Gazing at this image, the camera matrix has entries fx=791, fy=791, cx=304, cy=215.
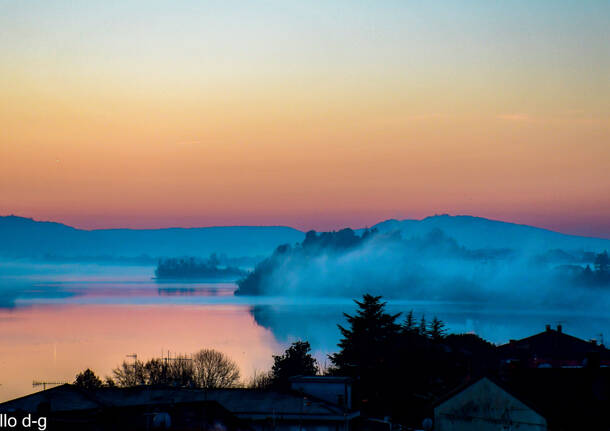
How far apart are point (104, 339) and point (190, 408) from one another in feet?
319

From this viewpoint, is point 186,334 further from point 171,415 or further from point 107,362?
point 171,415

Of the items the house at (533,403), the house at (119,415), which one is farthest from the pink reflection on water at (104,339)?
the house at (533,403)

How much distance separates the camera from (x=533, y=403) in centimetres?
2448

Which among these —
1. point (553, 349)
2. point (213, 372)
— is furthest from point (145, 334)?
point (553, 349)

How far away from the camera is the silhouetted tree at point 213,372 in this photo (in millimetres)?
69000

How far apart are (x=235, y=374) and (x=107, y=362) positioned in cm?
2136

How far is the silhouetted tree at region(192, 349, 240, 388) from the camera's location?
2717 inches

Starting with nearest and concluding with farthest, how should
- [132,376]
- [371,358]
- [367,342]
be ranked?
1. [371,358]
2. [367,342]
3. [132,376]

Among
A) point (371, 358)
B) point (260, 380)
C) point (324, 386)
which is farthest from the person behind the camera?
point (260, 380)

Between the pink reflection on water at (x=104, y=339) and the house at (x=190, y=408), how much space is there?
104 feet

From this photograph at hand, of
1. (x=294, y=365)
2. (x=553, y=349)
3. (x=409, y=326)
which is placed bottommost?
(x=294, y=365)

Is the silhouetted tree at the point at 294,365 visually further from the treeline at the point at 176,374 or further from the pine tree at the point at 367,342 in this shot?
the treeline at the point at 176,374

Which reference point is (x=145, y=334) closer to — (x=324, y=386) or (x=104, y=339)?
(x=104, y=339)

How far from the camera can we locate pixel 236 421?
25594 mm
